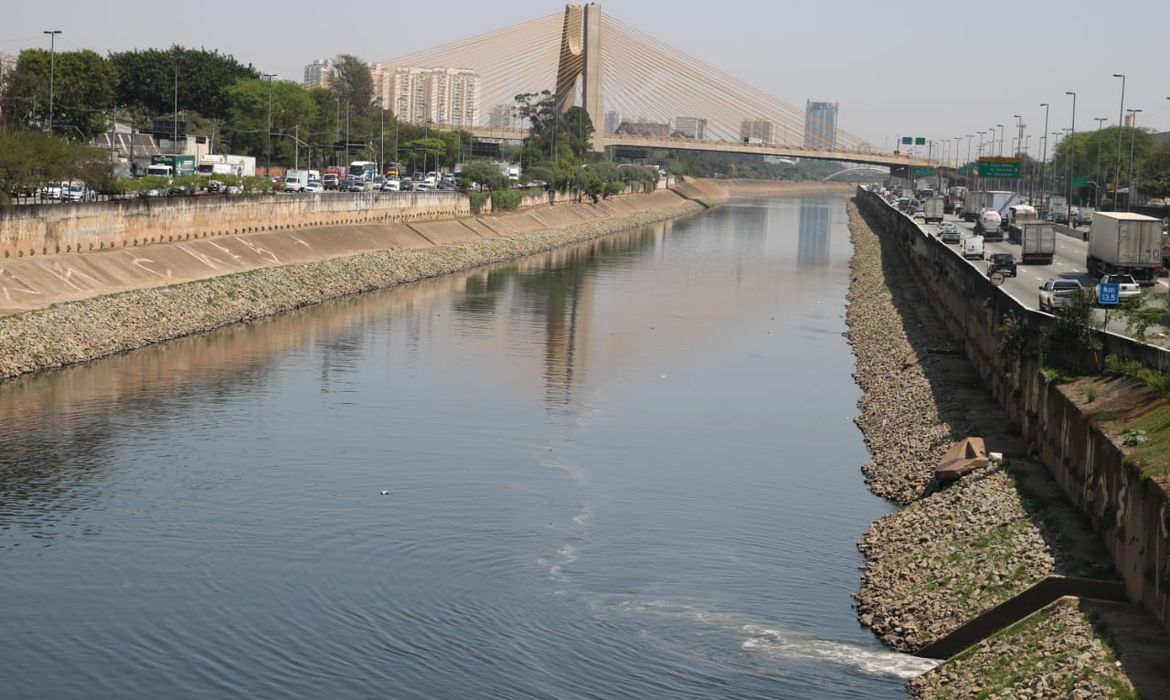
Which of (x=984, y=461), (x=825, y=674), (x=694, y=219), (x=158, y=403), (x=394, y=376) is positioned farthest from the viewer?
(x=694, y=219)

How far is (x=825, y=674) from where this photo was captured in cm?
2036

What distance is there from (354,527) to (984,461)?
11769mm

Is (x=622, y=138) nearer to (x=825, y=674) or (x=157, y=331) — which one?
(x=157, y=331)

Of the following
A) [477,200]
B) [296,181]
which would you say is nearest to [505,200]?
[477,200]

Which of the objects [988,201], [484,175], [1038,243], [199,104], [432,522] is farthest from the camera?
[199,104]

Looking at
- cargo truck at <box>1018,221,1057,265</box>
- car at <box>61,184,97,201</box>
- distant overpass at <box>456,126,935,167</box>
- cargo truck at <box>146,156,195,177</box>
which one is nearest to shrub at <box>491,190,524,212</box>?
cargo truck at <box>146,156,195,177</box>

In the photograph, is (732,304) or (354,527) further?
(732,304)

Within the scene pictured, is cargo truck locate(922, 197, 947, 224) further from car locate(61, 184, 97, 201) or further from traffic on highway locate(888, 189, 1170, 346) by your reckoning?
car locate(61, 184, 97, 201)

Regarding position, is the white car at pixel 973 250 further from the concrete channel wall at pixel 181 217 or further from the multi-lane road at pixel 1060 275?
the concrete channel wall at pixel 181 217

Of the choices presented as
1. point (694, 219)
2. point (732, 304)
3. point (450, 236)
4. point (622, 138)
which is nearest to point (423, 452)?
point (732, 304)

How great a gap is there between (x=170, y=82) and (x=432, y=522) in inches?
3555

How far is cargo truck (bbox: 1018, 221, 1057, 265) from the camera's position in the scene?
6097cm

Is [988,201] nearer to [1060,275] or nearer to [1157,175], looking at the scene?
[1157,175]

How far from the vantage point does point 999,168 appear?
119m
